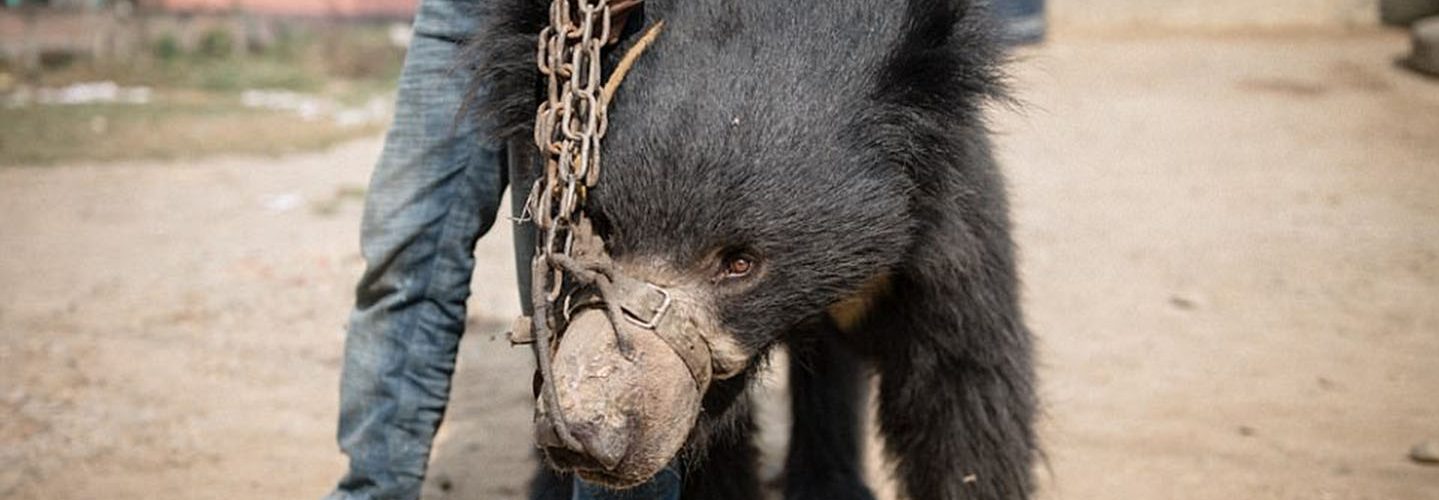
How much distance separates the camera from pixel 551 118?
1.78m

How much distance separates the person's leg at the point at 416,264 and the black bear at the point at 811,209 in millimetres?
239

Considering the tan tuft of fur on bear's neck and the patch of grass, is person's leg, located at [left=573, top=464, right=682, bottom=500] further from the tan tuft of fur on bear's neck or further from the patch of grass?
the patch of grass

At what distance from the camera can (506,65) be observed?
221 centimetres

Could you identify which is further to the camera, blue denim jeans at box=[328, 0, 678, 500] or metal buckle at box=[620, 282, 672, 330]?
blue denim jeans at box=[328, 0, 678, 500]

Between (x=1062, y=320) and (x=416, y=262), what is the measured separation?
282 centimetres

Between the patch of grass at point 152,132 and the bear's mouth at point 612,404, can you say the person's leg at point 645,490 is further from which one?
the patch of grass at point 152,132

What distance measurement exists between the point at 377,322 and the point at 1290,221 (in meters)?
4.74

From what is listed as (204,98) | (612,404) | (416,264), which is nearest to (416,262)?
(416,264)

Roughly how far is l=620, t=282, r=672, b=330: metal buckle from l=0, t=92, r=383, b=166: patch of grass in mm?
8306

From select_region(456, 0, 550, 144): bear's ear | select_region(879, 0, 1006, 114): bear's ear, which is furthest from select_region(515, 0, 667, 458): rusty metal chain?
select_region(879, 0, 1006, 114): bear's ear

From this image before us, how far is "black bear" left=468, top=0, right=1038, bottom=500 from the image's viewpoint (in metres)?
1.96

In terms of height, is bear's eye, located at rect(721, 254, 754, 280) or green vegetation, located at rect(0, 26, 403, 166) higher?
bear's eye, located at rect(721, 254, 754, 280)

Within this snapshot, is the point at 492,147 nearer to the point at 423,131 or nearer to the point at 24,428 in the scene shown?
the point at 423,131

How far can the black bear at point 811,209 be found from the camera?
196cm
